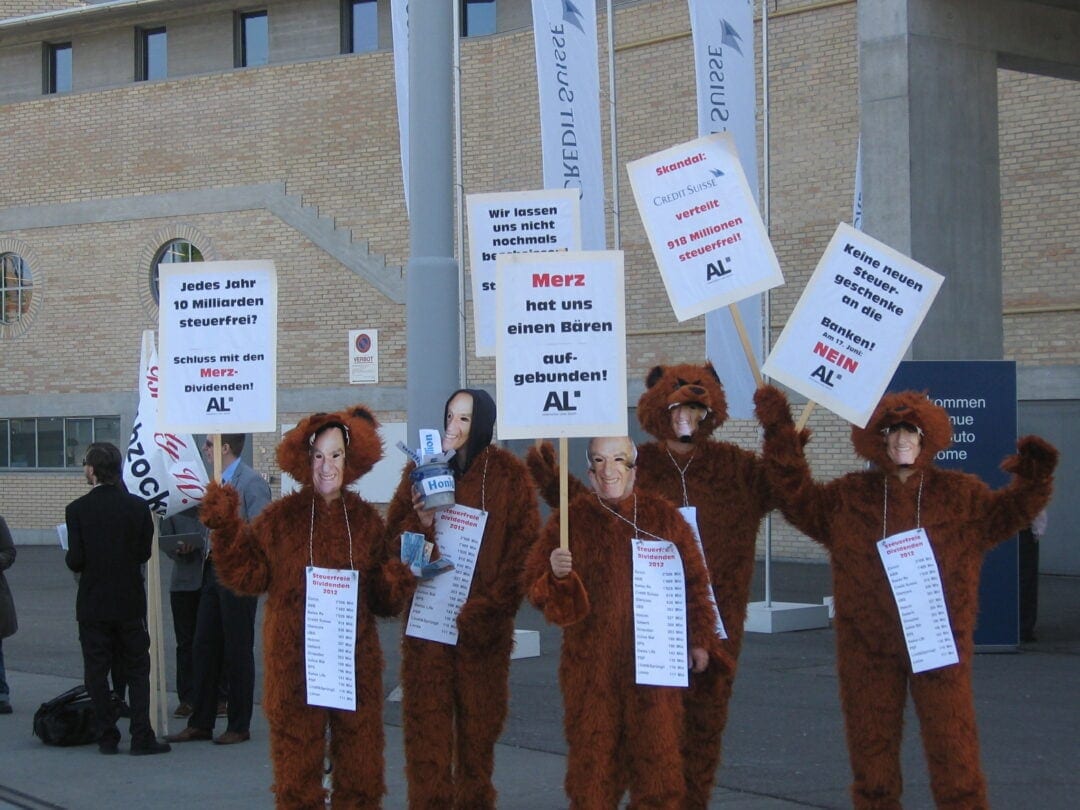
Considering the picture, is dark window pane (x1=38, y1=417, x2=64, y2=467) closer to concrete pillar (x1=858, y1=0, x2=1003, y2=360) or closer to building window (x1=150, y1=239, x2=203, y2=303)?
building window (x1=150, y1=239, x2=203, y2=303)

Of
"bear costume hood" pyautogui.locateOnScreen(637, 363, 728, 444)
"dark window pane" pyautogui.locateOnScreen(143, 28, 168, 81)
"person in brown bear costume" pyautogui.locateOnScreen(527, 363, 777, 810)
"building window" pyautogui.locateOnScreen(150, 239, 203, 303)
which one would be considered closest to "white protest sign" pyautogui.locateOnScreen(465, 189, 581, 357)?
"bear costume hood" pyautogui.locateOnScreen(637, 363, 728, 444)

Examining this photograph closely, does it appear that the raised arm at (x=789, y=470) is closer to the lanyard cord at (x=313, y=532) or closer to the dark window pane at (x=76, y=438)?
the lanyard cord at (x=313, y=532)

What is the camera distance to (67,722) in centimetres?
834

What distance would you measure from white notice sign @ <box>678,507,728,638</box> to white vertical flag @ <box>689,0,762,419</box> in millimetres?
6840

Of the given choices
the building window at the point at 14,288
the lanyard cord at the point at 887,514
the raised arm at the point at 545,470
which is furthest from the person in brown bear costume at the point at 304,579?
the building window at the point at 14,288

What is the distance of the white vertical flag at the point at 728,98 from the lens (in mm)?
12859

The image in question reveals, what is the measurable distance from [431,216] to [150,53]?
19.8 meters

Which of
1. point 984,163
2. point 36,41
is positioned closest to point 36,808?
point 984,163

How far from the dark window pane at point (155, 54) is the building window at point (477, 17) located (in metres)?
6.12

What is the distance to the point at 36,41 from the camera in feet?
89.9

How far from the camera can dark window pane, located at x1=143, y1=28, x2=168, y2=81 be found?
2664cm

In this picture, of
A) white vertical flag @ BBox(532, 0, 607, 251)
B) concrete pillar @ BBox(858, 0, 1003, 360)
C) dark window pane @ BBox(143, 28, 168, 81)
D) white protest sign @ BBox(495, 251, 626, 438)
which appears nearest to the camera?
white protest sign @ BBox(495, 251, 626, 438)

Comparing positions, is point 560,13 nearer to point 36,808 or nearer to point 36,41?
point 36,808

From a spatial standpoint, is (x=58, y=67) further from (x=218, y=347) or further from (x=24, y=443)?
(x=218, y=347)
